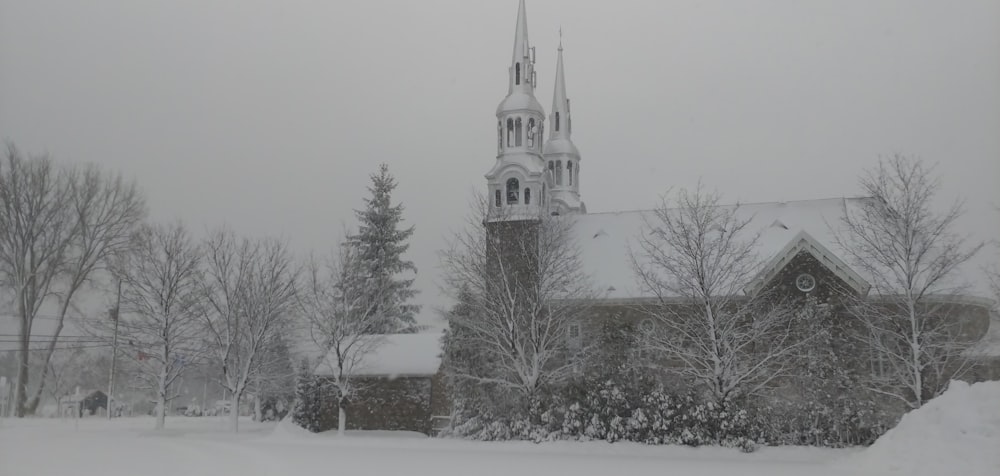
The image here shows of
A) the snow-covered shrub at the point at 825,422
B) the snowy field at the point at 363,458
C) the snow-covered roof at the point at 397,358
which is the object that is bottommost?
the snowy field at the point at 363,458

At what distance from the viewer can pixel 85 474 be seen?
15.0 meters

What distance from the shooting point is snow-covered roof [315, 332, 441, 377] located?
33406mm

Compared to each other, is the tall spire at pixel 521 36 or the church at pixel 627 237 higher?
the tall spire at pixel 521 36

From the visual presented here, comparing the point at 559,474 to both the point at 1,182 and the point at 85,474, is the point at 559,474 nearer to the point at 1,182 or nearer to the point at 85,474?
the point at 85,474

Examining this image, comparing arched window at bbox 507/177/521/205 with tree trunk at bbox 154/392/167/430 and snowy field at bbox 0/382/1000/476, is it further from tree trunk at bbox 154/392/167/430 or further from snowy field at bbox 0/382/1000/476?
tree trunk at bbox 154/392/167/430

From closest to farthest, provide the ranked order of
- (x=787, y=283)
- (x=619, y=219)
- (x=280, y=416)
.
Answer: (x=787, y=283) → (x=619, y=219) → (x=280, y=416)

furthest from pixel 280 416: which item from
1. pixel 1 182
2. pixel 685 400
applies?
pixel 685 400

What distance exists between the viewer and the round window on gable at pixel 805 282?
98.7 ft

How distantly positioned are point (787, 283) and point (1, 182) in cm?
3328

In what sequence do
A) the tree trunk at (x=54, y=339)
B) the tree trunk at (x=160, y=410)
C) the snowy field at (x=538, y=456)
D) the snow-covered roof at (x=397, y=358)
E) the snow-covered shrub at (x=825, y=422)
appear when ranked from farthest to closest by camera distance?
the tree trunk at (x=54, y=339) → the snow-covered roof at (x=397, y=358) → the tree trunk at (x=160, y=410) → the snow-covered shrub at (x=825, y=422) → the snowy field at (x=538, y=456)

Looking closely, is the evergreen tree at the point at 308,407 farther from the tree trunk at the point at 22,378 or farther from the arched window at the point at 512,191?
the arched window at the point at 512,191

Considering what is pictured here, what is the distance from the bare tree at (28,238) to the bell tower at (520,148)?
20.1m

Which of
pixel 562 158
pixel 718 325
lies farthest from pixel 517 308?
pixel 562 158

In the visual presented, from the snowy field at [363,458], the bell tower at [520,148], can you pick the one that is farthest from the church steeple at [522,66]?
the snowy field at [363,458]
